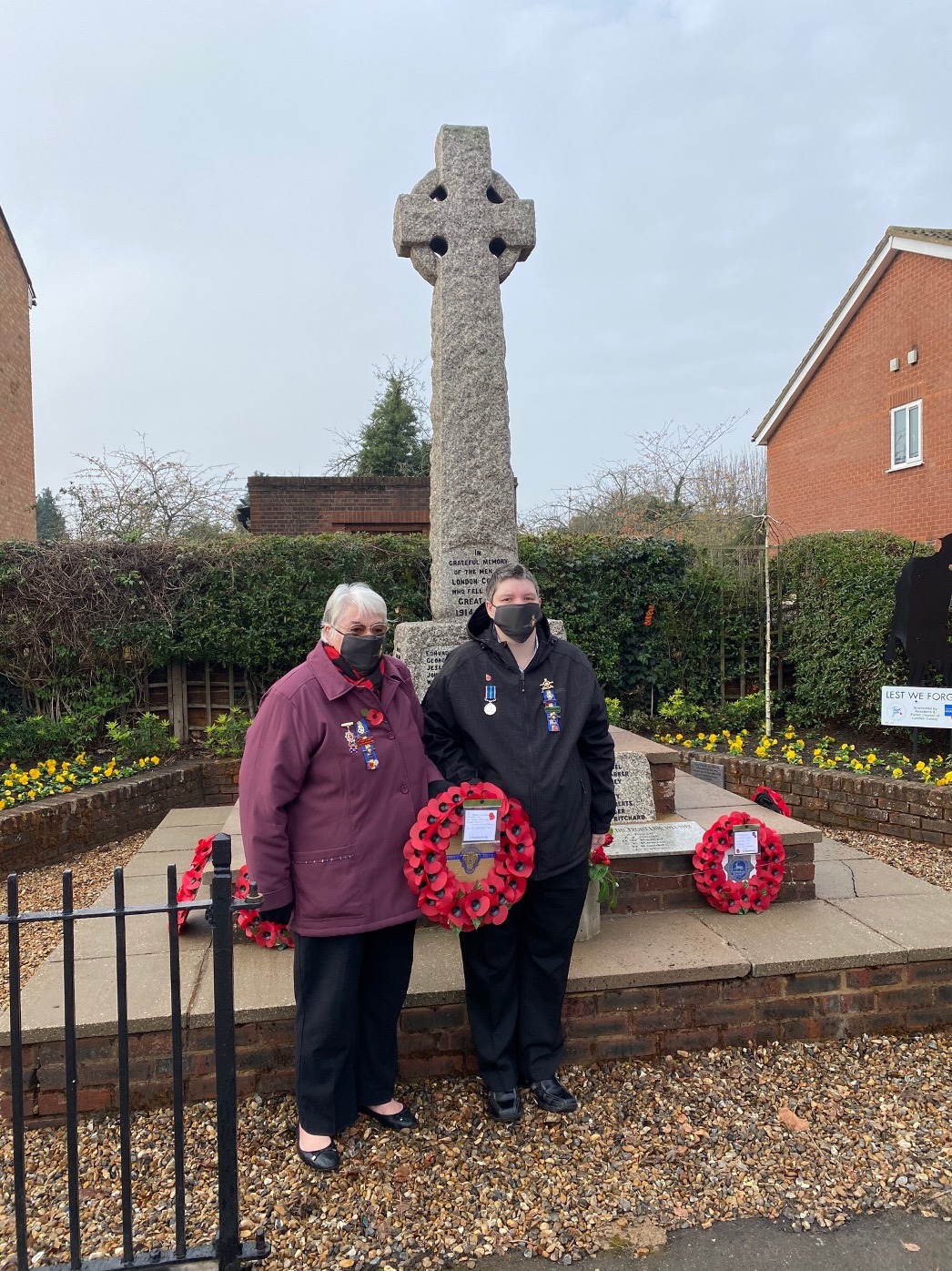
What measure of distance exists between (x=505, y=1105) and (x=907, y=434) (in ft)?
51.9

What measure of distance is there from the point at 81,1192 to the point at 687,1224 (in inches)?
70.1

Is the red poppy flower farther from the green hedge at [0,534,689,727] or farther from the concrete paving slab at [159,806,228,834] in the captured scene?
the green hedge at [0,534,689,727]

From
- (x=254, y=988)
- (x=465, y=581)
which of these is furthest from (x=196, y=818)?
(x=254, y=988)

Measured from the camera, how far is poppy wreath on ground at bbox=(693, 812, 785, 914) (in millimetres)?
3801

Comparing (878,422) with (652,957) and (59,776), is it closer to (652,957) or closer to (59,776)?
(59,776)

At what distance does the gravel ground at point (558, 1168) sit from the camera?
229 cm

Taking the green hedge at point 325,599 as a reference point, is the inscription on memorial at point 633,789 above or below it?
below

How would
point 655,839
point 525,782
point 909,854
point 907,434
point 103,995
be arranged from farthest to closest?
point 907,434
point 909,854
point 655,839
point 103,995
point 525,782

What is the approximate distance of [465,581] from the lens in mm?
4672

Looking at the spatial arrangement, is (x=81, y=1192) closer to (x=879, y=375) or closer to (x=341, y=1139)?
(x=341, y=1139)

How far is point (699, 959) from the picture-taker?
127 inches

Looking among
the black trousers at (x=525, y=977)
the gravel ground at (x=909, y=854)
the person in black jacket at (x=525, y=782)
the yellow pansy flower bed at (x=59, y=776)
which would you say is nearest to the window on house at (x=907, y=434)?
the gravel ground at (x=909, y=854)

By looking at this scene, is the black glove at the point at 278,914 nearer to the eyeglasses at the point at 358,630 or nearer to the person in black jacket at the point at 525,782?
the person in black jacket at the point at 525,782

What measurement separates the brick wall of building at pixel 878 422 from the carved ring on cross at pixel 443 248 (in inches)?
370
